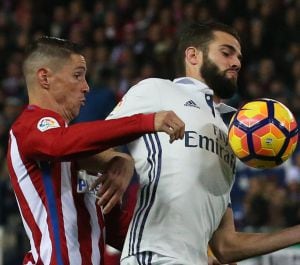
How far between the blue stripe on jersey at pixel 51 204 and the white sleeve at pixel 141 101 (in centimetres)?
43

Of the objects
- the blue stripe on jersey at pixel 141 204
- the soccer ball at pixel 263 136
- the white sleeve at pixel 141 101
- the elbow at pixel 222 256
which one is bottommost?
the elbow at pixel 222 256

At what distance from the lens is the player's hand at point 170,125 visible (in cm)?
342

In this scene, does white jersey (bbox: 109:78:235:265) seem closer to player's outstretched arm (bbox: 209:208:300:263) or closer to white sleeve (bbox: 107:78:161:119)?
white sleeve (bbox: 107:78:161:119)

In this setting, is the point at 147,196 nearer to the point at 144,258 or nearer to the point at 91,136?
the point at 144,258

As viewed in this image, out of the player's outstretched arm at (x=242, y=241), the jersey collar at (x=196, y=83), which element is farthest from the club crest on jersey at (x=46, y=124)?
the player's outstretched arm at (x=242, y=241)

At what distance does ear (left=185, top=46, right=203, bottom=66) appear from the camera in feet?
14.4

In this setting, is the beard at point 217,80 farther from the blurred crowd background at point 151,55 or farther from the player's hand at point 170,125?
the blurred crowd background at point 151,55

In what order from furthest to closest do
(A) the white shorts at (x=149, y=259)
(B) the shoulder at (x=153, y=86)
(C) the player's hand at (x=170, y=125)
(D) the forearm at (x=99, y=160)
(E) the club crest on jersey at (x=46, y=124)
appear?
(B) the shoulder at (x=153, y=86) < (A) the white shorts at (x=149, y=259) < (D) the forearm at (x=99, y=160) < (E) the club crest on jersey at (x=46, y=124) < (C) the player's hand at (x=170, y=125)

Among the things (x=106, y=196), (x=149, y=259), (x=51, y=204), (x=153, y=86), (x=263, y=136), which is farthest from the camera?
(x=153, y=86)

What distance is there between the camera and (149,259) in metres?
3.96

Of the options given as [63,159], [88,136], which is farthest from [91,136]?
[63,159]

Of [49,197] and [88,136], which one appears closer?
[88,136]

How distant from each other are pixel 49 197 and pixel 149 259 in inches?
21.2

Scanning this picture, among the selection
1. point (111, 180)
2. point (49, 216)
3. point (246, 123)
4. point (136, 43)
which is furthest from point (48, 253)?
point (136, 43)
